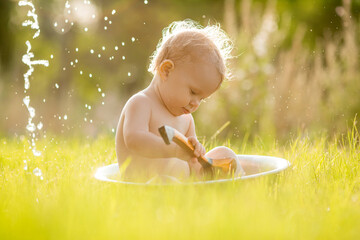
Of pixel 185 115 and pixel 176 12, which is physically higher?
pixel 176 12

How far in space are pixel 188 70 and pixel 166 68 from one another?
0.40ft

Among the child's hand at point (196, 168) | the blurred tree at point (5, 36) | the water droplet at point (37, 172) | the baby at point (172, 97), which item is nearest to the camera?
the baby at point (172, 97)

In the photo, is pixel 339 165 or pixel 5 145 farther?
pixel 5 145

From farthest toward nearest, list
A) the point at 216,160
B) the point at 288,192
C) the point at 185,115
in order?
the point at 185,115
the point at 216,160
the point at 288,192

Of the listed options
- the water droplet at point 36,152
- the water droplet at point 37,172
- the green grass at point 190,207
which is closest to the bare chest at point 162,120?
the green grass at point 190,207

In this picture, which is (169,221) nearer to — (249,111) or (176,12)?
(249,111)

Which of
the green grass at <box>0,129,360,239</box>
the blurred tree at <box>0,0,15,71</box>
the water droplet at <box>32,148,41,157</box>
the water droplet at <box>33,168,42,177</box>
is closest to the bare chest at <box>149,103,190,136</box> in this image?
the green grass at <box>0,129,360,239</box>

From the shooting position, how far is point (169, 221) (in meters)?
1.67

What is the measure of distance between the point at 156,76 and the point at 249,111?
261cm

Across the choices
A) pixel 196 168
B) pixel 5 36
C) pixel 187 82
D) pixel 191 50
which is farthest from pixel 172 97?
pixel 5 36

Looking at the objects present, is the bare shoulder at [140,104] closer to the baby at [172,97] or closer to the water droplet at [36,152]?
the baby at [172,97]

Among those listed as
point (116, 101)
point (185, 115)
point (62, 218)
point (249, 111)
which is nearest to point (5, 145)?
point (185, 115)

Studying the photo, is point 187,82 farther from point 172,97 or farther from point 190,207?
point 190,207

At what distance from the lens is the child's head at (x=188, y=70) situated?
8.27ft
